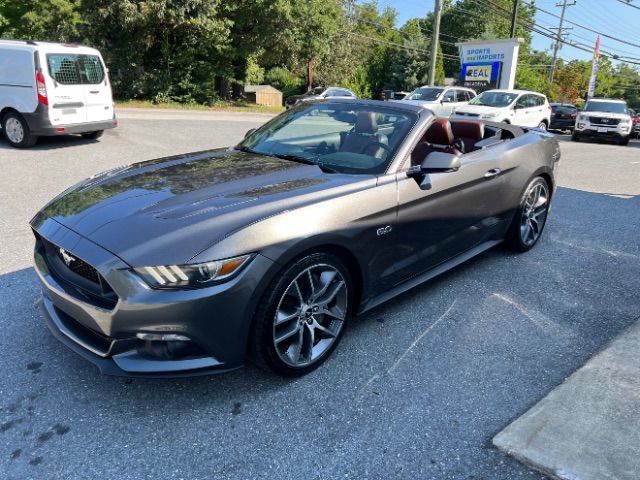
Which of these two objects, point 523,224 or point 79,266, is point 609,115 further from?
point 79,266

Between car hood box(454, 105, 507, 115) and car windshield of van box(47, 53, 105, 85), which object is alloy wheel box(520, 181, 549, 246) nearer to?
car windshield of van box(47, 53, 105, 85)

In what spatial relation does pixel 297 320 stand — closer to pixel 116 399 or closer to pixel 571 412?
pixel 116 399

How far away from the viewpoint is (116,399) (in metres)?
2.66

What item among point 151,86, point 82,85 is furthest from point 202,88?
point 82,85

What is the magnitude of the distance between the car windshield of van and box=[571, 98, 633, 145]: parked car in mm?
17026

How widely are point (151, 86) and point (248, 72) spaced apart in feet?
22.5

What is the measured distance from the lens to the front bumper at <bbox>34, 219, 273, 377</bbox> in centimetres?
232

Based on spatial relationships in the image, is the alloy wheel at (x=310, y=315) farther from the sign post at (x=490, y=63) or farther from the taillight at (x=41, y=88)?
the sign post at (x=490, y=63)

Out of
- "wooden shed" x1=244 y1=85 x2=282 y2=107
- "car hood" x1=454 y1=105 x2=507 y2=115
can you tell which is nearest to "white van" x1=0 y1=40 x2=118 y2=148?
"car hood" x1=454 y1=105 x2=507 y2=115

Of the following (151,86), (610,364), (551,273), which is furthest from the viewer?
(151,86)

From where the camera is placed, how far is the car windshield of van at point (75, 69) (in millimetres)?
9203

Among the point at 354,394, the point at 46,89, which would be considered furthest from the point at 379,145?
the point at 46,89

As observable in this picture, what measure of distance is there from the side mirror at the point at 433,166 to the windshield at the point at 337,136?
0.68 ft

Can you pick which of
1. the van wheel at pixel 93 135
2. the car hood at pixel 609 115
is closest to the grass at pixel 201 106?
the van wheel at pixel 93 135
